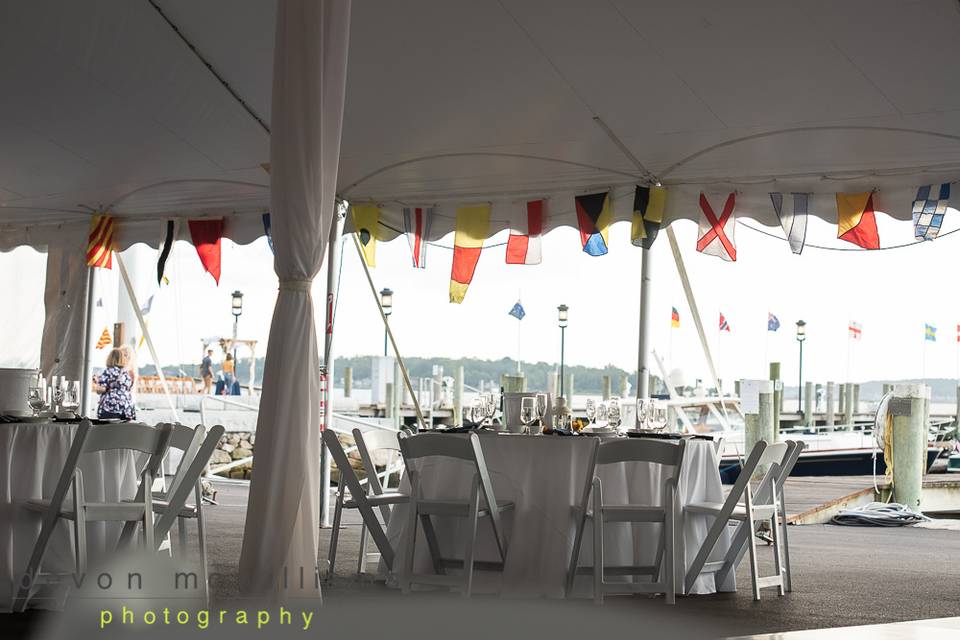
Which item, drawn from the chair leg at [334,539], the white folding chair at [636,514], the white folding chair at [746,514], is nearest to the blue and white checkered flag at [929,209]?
the white folding chair at [746,514]

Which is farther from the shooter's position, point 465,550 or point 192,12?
point 192,12

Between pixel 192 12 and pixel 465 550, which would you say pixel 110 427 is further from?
pixel 192 12

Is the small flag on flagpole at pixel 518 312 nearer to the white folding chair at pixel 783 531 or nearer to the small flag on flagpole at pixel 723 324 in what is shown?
the small flag on flagpole at pixel 723 324

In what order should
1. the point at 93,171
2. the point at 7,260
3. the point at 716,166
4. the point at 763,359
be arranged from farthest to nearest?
1. the point at 763,359
2. the point at 7,260
3. the point at 93,171
4. the point at 716,166

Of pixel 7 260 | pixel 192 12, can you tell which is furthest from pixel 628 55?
pixel 7 260

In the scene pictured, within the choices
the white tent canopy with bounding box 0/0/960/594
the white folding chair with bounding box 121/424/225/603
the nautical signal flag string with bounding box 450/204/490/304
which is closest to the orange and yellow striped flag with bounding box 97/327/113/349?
the white tent canopy with bounding box 0/0/960/594

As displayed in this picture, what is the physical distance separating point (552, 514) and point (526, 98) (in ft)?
8.87

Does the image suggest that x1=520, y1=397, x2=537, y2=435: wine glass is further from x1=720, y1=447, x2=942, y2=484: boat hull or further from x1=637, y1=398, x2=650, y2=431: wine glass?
x1=720, y1=447, x2=942, y2=484: boat hull

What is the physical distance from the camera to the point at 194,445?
5008 mm

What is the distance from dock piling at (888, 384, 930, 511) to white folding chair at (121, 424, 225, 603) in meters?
7.65

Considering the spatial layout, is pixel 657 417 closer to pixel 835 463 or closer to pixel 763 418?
pixel 763 418

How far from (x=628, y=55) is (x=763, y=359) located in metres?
35.4

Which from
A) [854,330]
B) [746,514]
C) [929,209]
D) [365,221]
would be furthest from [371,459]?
[854,330]

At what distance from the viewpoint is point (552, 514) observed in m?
4.88
